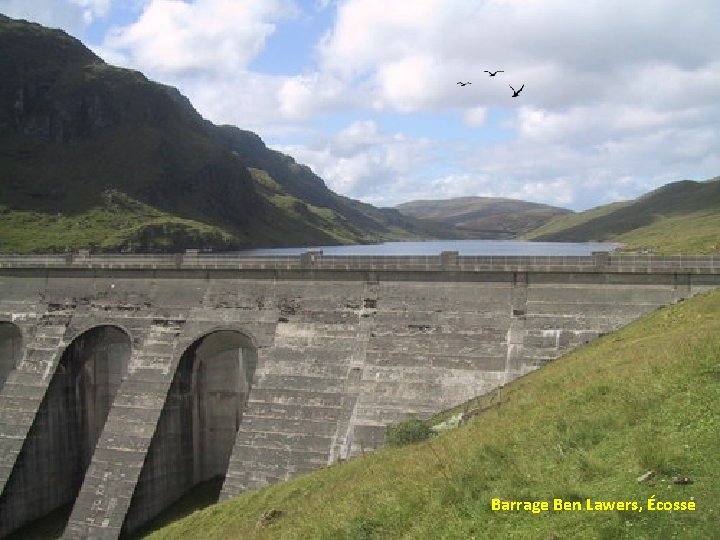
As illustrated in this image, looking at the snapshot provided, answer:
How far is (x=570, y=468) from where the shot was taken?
1437 cm

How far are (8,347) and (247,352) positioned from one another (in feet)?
72.6

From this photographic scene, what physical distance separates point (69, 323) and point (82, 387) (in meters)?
5.21

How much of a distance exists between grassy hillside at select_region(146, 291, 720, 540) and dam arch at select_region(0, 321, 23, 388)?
36.8 meters

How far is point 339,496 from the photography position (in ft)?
65.3

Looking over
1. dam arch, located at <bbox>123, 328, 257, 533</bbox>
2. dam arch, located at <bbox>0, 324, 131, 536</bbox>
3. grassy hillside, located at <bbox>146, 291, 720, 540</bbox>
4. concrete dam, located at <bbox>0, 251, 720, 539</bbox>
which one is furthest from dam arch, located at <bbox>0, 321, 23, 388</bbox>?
grassy hillside, located at <bbox>146, 291, 720, 540</bbox>

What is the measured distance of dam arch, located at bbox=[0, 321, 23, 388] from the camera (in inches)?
2040

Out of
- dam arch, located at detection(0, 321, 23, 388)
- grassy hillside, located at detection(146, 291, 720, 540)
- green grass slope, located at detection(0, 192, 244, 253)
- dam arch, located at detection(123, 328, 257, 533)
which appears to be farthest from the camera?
green grass slope, located at detection(0, 192, 244, 253)

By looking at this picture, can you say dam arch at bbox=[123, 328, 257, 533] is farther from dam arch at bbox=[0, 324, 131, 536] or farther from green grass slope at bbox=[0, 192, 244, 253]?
green grass slope at bbox=[0, 192, 244, 253]

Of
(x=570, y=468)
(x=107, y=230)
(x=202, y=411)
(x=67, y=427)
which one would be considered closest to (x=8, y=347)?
(x=67, y=427)

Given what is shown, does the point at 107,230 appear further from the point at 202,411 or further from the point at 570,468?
the point at 570,468

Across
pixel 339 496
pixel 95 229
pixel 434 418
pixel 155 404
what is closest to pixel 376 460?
pixel 339 496

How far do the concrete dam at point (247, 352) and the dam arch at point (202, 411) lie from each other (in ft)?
0.35

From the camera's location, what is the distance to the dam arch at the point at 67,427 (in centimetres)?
4400

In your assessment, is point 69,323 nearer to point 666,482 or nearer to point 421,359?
point 421,359
